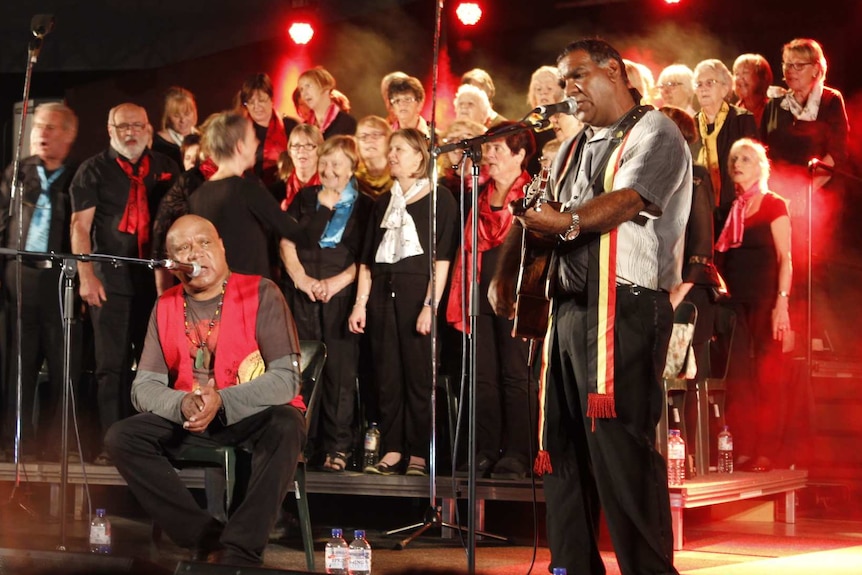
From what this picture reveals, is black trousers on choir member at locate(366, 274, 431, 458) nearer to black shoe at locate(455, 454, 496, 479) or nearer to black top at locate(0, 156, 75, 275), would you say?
black shoe at locate(455, 454, 496, 479)

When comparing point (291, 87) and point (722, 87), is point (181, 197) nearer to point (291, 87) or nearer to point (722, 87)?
point (291, 87)

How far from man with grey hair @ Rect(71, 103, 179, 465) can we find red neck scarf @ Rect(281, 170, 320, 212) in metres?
0.66

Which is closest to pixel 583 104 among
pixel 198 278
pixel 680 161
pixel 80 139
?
pixel 680 161

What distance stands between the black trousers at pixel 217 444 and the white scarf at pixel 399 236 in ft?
5.44

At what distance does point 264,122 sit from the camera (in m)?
6.84

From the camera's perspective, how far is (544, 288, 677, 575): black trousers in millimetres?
3256

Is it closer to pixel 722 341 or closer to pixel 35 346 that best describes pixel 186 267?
pixel 35 346

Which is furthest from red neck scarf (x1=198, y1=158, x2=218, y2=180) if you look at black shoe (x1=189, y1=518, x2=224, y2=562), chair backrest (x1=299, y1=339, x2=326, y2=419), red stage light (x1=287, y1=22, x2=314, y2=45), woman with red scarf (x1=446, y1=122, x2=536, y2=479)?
black shoe (x1=189, y1=518, x2=224, y2=562)

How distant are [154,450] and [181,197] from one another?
87.6 inches

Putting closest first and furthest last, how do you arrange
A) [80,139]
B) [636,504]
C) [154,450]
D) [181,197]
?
[636,504] < [154,450] < [181,197] < [80,139]

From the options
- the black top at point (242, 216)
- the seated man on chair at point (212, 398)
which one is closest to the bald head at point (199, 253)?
the seated man on chair at point (212, 398)

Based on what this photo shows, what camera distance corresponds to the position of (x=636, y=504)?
128 inches

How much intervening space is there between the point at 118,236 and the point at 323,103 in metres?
1.45

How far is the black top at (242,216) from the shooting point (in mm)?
5781
